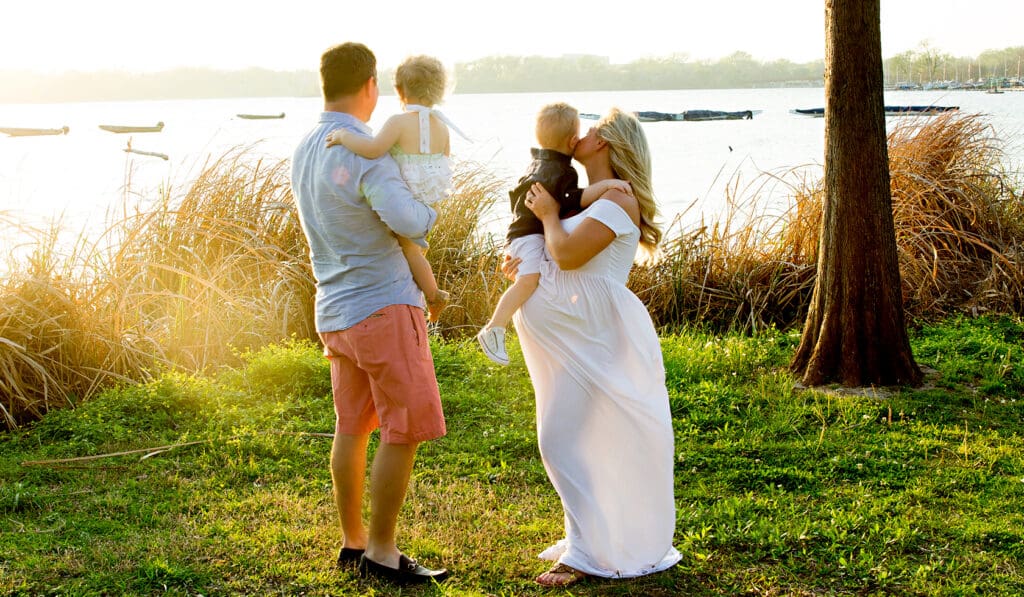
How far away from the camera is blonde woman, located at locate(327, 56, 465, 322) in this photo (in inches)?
128

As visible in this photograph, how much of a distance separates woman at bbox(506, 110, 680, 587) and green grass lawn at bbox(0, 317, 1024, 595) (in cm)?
20

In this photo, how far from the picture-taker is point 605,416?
3.57m

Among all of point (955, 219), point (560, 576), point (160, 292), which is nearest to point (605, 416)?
point (560, 576)

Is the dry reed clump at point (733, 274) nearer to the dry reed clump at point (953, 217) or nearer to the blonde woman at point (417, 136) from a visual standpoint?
the dry reed clump at point (953, 217)

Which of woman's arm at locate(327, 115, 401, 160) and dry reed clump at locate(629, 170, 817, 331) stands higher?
woman's arm at locate(327, 115, 401, 160)

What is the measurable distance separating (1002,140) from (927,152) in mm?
1116

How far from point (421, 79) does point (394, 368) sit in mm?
1019

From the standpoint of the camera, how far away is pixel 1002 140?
904cm

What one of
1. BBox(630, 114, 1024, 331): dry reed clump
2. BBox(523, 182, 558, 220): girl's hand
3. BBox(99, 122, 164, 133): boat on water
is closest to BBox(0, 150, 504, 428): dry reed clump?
BBox(630, 114, 1024, 331): dry reed clump

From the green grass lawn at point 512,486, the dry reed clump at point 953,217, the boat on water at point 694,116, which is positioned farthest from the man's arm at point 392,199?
the boat on water at point 694,116

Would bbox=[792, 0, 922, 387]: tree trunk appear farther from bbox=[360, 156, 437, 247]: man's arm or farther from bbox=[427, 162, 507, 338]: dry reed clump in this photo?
bbox=[360, 156, 437, 247]: man's arm

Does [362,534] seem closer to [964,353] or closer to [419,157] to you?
[419,157]

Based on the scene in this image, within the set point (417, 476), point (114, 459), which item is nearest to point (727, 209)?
point (417, 476)

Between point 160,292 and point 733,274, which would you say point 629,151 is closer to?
point 160,292
